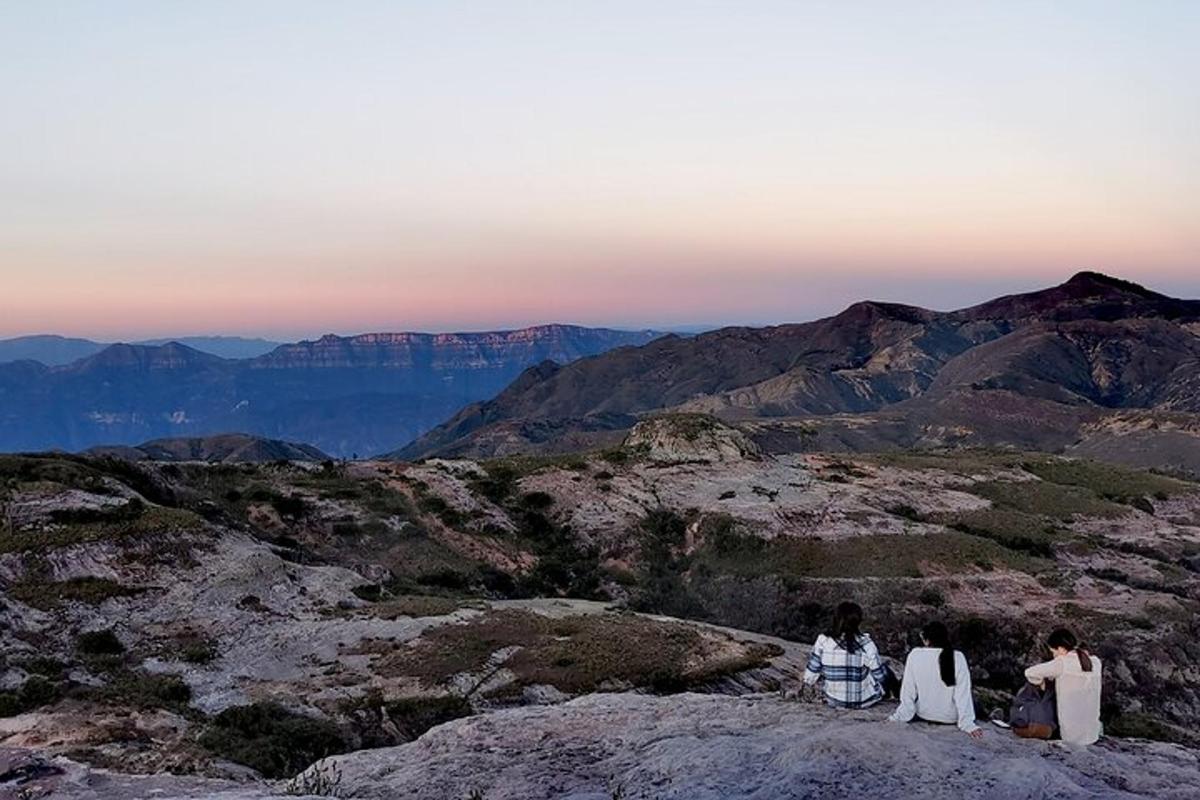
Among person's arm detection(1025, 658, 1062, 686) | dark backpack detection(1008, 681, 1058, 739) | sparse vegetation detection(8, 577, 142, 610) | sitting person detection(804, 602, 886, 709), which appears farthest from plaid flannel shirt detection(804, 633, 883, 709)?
sparse vegetation detection(8, 577, 142, 610)

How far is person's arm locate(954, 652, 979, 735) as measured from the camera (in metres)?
14.2

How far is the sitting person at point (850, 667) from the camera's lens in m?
15.7

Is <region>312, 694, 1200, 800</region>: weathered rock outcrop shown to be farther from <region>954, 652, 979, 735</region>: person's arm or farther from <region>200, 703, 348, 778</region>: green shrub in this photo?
<region>200, 703, 348, 778</region>: green shrub

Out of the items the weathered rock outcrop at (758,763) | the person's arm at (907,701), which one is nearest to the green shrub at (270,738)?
the weathered rock outcrop at (758,763)

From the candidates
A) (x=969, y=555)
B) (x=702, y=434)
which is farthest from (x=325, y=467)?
(x=969, y=555)

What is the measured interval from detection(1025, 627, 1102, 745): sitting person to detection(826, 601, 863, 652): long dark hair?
113 inches

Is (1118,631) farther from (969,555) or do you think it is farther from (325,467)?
(325,467)

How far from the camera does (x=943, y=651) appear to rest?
46.9 ft

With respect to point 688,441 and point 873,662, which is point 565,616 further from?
point 688,441

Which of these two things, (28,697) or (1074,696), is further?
(28,697)

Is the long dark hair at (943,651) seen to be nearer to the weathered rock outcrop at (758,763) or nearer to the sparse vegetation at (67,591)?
the weathered rock outcrop at (758,763)

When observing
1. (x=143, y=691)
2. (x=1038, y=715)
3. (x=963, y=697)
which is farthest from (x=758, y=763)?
(x=143, y=691)

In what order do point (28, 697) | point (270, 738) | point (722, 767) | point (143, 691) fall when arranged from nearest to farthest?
point (722, 767), point (270, 738), point (28, 697), point (143, 691)

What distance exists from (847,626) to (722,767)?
3728 millimetres
